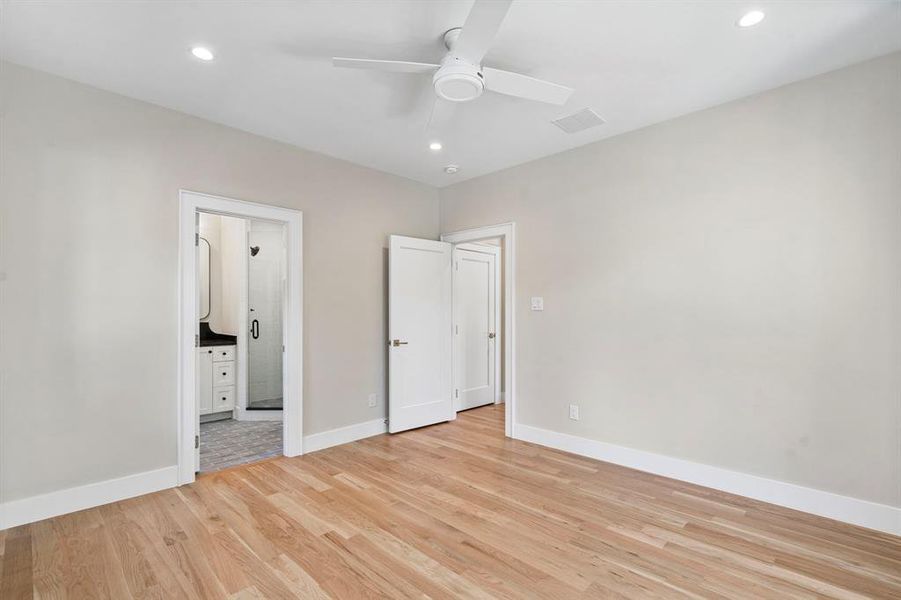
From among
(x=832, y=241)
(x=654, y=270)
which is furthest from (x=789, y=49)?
(x=654, y=270)

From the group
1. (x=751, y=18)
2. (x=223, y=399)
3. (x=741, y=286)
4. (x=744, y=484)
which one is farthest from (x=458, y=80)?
(x=223, y=399)

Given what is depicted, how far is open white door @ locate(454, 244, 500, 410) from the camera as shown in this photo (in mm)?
5484

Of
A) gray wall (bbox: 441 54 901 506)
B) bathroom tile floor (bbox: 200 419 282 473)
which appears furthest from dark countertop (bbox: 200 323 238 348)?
gray wall (bbox: 441 54 901 506)

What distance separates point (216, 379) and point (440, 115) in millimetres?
4099

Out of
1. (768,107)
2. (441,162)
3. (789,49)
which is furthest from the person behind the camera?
(441,162)

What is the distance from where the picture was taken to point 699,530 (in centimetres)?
252

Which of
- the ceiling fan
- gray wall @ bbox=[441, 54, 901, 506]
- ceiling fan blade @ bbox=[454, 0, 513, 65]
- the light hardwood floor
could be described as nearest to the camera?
ceiling fan blade @ bbox=[454, 0, 513, 65]

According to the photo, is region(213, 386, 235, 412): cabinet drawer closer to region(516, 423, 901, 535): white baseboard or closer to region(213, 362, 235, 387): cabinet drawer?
region(213, 362, 235, 387): cabinet drawer

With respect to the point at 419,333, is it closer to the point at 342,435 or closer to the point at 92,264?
the point at 342,435

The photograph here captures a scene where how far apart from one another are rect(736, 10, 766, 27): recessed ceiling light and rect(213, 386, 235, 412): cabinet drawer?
5730 mm

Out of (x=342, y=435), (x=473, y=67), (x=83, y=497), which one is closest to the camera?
(x=473, y=67)

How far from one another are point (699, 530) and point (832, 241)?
2.00m

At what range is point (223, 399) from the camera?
5.10m

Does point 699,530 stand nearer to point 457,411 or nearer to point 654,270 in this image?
point 654,270
